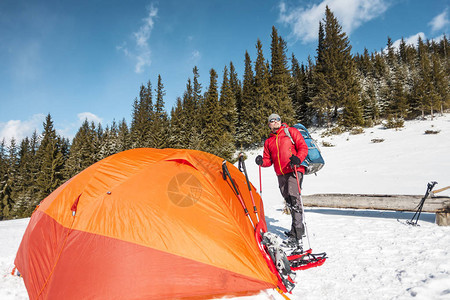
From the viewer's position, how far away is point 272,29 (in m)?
35.8

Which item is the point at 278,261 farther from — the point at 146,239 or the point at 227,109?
the point at 227,109

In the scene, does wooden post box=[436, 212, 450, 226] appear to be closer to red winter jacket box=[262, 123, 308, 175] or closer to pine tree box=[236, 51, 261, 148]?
red winter jacket box=[262, 123, 308, 175]

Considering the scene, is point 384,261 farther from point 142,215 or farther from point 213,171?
point 142,215

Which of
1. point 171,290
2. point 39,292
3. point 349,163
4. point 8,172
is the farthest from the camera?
point 8,172

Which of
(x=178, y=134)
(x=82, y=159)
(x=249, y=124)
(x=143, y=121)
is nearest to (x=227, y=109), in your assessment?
(x=249, y=124)

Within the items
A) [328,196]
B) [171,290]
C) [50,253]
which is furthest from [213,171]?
[328,196]

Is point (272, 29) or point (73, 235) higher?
point (272, 29)

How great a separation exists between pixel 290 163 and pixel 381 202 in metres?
3.02

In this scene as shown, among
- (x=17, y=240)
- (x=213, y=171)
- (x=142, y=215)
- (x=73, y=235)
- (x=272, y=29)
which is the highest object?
(x=272, y=29)

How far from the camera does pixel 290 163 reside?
13.2 ft

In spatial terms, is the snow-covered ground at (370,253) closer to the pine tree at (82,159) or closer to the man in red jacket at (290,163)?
the man in red jacket at (290,163)

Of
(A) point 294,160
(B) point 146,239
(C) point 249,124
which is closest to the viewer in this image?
(B) point 146,239

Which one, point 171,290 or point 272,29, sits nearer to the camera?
point 171,290

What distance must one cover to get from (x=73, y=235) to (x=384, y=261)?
4.49m
